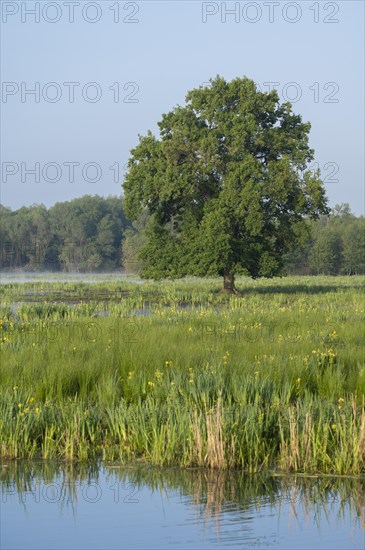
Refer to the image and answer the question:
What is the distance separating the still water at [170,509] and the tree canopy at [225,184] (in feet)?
117

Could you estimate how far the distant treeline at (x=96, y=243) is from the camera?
127 metres

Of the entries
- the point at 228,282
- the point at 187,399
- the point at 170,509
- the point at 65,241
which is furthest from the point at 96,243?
the point at 170,509

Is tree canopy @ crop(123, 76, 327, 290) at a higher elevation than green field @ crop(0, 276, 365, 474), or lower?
higher

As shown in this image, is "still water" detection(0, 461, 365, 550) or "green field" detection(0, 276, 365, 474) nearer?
"still water" detection(0, 461, 365, 550)

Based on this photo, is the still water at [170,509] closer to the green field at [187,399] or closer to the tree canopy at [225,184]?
the green field at [187,399]

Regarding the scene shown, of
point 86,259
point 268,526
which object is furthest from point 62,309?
point 86,259

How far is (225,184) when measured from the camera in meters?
47.2

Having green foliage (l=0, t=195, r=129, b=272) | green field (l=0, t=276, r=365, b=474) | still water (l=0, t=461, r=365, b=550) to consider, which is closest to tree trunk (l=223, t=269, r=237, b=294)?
green field (l=0, t=276, r=365, b=474)

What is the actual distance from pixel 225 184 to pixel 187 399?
3630cm

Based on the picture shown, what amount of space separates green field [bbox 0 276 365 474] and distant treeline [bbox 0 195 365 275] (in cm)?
10208

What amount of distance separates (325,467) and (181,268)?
37700 mm

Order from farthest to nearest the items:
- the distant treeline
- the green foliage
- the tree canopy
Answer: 1. the green foliage
2. the distant treeline
3. the tree canopy

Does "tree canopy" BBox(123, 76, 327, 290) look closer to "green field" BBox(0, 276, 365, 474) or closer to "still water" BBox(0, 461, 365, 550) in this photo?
"green field" BBox(0, 276, 365, 474)

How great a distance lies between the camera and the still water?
7629 millimetres
